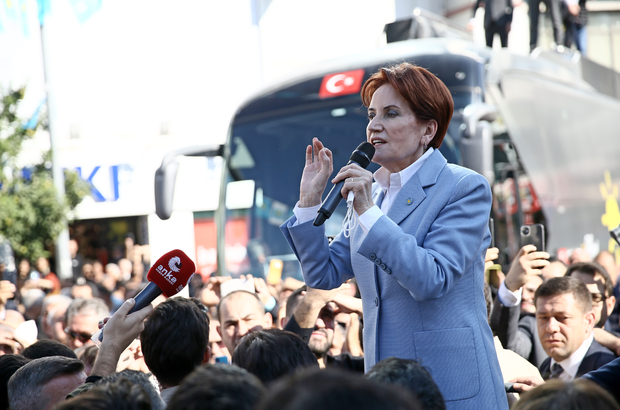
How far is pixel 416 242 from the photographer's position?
2.17m

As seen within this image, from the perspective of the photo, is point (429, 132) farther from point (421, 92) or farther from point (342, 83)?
point (342, 83)

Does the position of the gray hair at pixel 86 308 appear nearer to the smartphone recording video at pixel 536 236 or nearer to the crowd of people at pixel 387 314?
the crowd of people at pixel 387 314

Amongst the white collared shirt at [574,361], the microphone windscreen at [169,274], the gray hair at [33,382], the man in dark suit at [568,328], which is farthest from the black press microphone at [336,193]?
the white collared shirt at [574,361]

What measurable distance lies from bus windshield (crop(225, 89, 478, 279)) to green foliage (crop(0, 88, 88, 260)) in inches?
321

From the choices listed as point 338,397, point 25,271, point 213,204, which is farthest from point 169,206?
point 213,204

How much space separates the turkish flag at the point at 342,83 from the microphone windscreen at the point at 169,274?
4.30 m

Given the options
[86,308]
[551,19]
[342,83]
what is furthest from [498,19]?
[86,308]

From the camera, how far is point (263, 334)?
2.47 metres

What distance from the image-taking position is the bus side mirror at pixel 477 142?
19.1ft

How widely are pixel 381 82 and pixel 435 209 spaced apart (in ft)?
1.69

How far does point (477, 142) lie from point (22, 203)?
11.0 meters

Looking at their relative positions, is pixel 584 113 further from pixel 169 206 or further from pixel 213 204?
pixel 213 204

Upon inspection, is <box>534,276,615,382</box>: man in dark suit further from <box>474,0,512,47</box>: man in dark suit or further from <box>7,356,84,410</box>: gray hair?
<box>474,0,512,47</box>: man in dark suit

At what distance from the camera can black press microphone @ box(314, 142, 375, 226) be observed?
2.23 m
